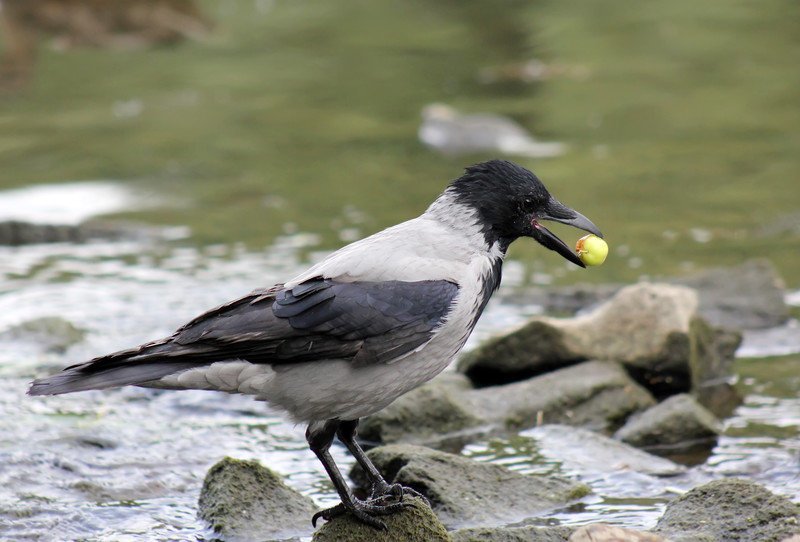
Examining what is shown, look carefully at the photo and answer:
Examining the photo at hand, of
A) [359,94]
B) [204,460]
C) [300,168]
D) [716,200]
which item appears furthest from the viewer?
[359,94]

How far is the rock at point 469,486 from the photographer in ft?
19.7

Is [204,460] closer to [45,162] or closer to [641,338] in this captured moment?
[641,338]

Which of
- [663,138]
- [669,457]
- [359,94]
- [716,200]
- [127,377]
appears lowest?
[669,457]

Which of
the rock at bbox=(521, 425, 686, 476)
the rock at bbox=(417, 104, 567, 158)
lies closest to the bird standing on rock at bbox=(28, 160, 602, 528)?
the rock at bbox=(521, 425, 686, 476)

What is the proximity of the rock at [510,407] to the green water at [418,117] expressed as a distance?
105 inches

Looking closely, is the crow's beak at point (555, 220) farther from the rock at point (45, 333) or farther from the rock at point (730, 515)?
the rock at point (45, 333)

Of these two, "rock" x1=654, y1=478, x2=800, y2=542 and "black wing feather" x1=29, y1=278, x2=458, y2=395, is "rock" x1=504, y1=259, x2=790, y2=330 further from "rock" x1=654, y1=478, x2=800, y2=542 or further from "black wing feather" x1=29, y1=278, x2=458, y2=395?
"black wing feather" x1=29, y1=278, x2=458, y2=395

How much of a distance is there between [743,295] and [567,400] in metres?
2.39

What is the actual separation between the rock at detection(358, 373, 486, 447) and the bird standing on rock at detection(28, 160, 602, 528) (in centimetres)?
164

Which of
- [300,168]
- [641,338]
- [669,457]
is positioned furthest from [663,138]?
[669,457]

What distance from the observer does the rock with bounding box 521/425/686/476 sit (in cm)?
668

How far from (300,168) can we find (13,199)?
3006mm

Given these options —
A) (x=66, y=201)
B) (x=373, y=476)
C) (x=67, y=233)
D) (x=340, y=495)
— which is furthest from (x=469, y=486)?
(x=66, y=201)

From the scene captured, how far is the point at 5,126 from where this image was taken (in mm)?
15648
